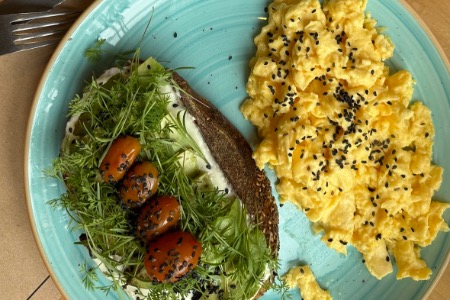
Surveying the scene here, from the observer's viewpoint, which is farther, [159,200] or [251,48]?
[251,48]

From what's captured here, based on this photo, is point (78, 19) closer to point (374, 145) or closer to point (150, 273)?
point (150, 273)

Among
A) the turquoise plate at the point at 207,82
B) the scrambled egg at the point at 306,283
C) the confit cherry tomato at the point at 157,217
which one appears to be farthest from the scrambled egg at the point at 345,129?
the confit cherry tomato at the point at 157,217

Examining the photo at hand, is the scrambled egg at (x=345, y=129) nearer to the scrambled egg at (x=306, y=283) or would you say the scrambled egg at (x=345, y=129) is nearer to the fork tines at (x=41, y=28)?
the scrambled egg at (x=306, y=283)

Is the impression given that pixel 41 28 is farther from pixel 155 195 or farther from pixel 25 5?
pixel 155 195

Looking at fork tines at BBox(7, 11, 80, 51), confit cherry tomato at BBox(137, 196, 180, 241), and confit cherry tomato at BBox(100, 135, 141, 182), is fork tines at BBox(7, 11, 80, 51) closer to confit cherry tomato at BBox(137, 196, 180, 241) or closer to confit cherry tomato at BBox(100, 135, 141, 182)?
confit cherry tomato at BBox(100, 135, 141, 182)

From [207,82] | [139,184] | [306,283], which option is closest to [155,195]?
[139,184]

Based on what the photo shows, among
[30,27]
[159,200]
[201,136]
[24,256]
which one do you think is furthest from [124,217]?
[30,27]

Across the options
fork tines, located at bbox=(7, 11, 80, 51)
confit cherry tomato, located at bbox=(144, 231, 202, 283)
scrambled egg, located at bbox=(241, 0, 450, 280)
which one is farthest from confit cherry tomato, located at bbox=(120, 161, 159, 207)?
fork tines, located at bbox=(7, 11, 80, 51)
